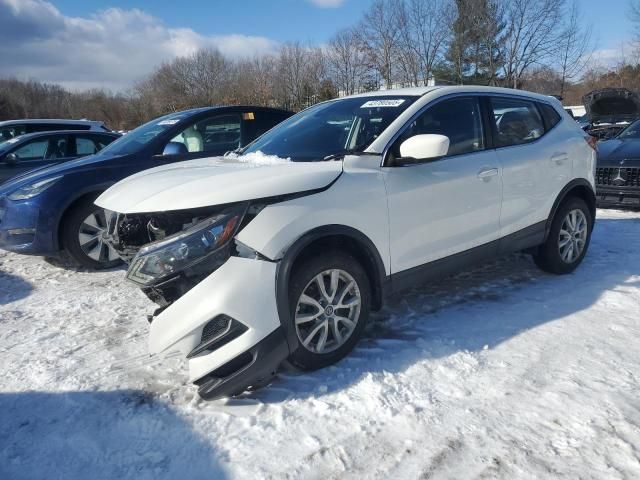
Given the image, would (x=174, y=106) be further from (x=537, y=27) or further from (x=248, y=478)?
(x=248, y=478)

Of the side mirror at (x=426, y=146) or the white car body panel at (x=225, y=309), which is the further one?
the side mirror at (x=426, y=146)

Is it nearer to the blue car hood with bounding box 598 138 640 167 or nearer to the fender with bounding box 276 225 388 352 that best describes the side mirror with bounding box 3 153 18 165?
the fender with bounding box 276 225 388 352

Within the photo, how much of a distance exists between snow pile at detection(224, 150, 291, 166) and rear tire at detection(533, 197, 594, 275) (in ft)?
8.59

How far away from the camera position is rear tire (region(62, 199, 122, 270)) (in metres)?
5.11

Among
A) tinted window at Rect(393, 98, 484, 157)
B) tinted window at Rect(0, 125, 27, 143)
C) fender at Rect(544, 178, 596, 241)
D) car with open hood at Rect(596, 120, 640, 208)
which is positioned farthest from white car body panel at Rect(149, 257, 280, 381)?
tinted window at Rect(0, 125, 27, 143)

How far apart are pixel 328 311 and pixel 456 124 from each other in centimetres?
184

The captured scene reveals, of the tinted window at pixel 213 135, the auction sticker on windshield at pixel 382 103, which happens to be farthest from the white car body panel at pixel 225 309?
the tinted window at pixel 213 135

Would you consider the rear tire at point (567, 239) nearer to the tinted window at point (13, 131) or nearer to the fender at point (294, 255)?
the fender at point (294, 255)

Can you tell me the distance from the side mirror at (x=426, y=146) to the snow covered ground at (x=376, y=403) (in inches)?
48.6

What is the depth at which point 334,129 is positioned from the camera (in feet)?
12.2

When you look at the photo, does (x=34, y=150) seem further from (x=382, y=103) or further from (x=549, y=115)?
(x=549, y=115)

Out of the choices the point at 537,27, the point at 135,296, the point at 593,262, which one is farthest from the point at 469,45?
the point at 135,296

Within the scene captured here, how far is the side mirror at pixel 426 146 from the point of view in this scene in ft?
10.1

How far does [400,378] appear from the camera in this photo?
9.44ft
